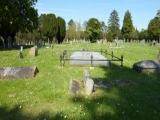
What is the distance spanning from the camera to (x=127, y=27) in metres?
134

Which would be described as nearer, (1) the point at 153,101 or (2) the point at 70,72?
(1) the point at 153,101

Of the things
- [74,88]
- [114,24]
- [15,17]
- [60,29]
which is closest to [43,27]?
[60,29]

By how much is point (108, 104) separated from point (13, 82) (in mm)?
7082

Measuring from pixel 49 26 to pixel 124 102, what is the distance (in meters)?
89.9

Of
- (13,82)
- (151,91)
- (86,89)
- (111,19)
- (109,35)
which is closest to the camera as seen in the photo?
(86,89)

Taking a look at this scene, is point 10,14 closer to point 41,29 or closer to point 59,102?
point 59,102

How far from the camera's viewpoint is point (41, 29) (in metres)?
106

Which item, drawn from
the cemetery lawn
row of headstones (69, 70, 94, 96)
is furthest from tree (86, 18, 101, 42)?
row of headstones (69, 70, 94, 96)

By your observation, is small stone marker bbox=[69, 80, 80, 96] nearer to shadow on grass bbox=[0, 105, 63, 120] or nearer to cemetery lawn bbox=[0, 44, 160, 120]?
cemetery lawn bbox=[0, 44, 160, 120]

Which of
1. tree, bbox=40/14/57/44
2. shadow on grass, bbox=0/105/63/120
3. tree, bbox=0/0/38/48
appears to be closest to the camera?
shadow on grass, bbox=0/105/63/120

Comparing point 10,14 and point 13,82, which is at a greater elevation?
point 10,14

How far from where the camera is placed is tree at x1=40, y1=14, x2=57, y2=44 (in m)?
105

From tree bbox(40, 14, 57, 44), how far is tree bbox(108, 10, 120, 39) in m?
37.4

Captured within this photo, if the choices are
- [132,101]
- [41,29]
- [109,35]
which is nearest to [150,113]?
[132,101]
